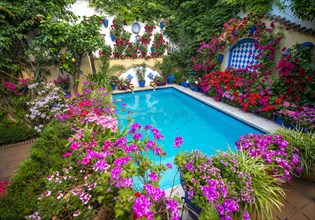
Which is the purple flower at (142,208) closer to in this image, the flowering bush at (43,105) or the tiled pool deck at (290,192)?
the tiled pool deck at (290,192)

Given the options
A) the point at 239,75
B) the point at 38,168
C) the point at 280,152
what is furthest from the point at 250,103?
the point at 38,168

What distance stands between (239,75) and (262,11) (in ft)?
7.93

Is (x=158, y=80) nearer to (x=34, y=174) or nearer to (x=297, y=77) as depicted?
(x=297, y=77)

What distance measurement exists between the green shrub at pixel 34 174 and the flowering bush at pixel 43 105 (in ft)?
3.32

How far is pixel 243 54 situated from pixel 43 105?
7.84 meters

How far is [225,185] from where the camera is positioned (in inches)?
59.4

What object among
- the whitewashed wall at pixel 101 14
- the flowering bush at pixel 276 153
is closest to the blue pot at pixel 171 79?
the whitewashed wall at pixel 101 14

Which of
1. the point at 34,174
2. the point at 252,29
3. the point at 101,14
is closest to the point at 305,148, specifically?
the point at 34,174

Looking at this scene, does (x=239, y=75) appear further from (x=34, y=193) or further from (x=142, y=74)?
(x=34, y=193)

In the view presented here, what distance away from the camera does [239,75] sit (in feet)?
20.9

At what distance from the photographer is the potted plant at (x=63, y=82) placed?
481 cm

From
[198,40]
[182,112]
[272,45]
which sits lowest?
[182,112]

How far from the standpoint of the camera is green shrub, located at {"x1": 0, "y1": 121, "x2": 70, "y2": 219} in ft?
5.11

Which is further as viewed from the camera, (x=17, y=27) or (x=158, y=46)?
(x=158, y=46)
